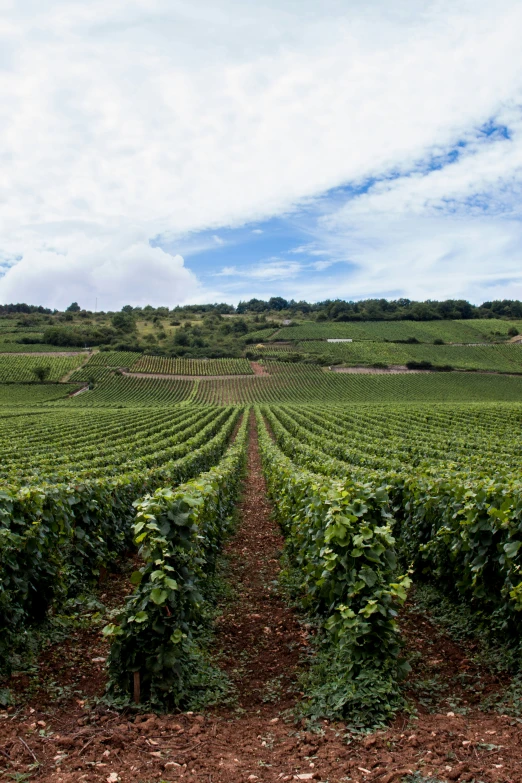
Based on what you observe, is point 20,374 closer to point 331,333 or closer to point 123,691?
point 331,333

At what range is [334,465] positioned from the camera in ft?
43.2

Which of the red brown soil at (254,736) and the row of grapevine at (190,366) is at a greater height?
the row of grapevine at (190,366)

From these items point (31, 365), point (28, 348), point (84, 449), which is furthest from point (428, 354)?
point (84, 449)

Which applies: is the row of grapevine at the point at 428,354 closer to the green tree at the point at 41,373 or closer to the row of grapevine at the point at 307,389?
the row of grapevine at the point at 307,389

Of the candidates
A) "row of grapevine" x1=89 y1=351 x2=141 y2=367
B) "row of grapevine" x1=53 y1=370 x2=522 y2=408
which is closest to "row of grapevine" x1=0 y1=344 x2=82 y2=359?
"row of grapevine" x1=89 y1=351 x2=141 y2=367

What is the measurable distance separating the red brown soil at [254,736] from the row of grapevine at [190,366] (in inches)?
3861

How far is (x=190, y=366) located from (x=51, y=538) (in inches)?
4095

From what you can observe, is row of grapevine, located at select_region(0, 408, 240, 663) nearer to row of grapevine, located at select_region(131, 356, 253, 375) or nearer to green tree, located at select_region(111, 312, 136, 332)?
row of grapevine, located at select_region(131, 356, 253, 375)

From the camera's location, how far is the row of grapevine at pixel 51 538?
19.6 feet

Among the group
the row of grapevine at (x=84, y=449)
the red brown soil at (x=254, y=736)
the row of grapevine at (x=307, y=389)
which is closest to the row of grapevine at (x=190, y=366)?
the row of grapevine at (x=307, y=389)

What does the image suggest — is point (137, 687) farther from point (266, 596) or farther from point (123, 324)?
point (123, 324)

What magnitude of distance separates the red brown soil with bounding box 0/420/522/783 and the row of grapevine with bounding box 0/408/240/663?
28.6 inches

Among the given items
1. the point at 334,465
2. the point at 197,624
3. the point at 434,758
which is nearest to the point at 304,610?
the point at 197,624

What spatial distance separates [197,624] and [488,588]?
3.82 metres
